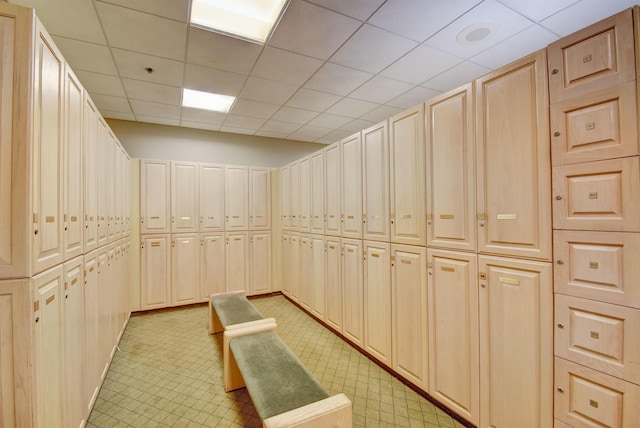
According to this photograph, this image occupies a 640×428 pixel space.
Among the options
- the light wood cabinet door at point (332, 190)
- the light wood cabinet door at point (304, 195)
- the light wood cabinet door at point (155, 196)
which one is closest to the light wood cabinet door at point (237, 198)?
the light wood cabinet door at point (155, 196)

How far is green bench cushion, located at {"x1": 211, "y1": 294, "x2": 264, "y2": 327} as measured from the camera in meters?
2.81

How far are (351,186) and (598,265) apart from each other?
2063 millimetres

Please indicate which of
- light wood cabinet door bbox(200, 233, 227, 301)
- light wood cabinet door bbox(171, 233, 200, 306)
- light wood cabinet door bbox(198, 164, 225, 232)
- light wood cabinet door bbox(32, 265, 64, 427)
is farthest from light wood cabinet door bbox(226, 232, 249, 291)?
light wood cabinet door bbox(32, 265, 64, 427)

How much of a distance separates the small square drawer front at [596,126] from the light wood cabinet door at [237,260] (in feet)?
14.6

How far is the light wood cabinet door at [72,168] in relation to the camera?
4.98 feet

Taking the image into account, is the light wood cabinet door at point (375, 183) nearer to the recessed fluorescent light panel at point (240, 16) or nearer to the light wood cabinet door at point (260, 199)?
the recessed fluorescent light panel at point (240, 16)

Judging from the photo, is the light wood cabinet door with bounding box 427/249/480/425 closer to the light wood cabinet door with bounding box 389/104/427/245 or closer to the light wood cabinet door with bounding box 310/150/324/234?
the light wood cabinet door with bounding box 389/104/427/245

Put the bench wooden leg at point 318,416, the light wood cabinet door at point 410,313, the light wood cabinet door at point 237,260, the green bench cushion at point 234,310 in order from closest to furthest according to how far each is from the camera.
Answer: the bench wooden leg at point 318,416, the light wood cabinet door at point 410,313, the green bench cushion at point 234,310, the light wood cabinet door at point 237,260

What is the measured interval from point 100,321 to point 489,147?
3.27 meters

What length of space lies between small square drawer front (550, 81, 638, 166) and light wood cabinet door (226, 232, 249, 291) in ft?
14.6

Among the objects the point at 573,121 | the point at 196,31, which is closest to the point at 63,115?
the point at 196,31

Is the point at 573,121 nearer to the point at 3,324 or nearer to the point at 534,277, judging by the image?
the point at 534,277

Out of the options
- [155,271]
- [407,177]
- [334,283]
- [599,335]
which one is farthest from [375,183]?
[155,271]

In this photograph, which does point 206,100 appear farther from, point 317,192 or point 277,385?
point 277,385
